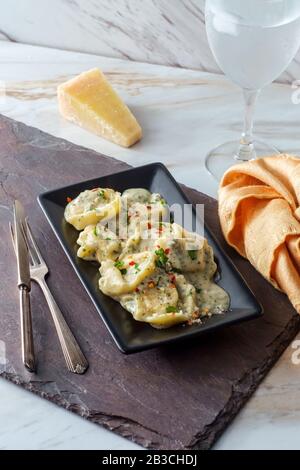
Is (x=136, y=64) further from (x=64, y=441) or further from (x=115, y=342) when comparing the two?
(x=64, y=441)

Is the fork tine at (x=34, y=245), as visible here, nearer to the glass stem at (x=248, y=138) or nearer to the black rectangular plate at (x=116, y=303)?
the black rectangular plate at (x=116, y=303)

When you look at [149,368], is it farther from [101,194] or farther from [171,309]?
[101,194]

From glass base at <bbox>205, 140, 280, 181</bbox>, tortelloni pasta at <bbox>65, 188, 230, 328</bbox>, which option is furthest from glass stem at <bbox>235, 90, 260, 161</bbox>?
tortelloni pasta at <bbox>65, 188, 230, 328</bbox>

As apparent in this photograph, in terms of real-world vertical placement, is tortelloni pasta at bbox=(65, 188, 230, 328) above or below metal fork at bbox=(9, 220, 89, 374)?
above

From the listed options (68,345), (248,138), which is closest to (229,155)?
(248,138)

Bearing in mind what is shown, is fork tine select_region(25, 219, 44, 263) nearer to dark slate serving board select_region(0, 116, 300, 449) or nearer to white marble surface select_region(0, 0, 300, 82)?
dark slate serving board select_region(0, 116, 300, 449)

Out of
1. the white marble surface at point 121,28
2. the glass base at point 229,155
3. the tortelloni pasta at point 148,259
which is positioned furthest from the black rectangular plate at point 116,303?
the white marble surface at point 121,28
